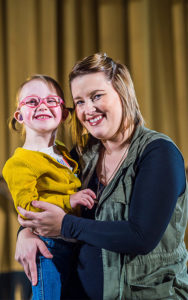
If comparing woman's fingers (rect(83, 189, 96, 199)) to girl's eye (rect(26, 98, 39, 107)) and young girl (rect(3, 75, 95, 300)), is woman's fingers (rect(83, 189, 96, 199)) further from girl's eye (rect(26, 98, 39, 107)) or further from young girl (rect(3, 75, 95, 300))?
girl's eye (rect(26, 98, 39, 107))

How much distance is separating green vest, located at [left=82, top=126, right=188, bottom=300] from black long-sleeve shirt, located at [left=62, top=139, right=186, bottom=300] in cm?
Answer: 5

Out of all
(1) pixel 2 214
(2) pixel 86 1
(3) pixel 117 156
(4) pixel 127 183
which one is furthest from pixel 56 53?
(4) pixel 127 183

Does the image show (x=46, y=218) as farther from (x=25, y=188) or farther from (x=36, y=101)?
(x=36, y=101)

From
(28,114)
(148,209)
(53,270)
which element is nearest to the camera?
(148,209)

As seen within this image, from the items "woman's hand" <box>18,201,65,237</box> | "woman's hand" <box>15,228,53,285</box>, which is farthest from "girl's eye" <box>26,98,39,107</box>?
"woman's hand" <box>15,228,53,285</box>

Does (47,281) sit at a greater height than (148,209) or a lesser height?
lesser

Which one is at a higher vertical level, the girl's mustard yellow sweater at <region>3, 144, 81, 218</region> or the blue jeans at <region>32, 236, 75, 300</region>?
the girl's mustard yellow sweater at <region>3, 144, 81, 218</region>

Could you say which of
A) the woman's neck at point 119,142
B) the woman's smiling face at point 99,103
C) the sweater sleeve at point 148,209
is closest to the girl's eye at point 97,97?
the woman's smiling face at point 99,103

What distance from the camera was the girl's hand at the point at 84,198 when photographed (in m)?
1.18

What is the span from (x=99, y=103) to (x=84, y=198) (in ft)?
1.09

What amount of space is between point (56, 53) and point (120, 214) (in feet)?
5.19

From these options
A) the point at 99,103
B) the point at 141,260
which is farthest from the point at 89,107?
the point at 141,260

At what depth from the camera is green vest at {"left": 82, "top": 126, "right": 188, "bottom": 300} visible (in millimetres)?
1079

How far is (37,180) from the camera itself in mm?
1278
